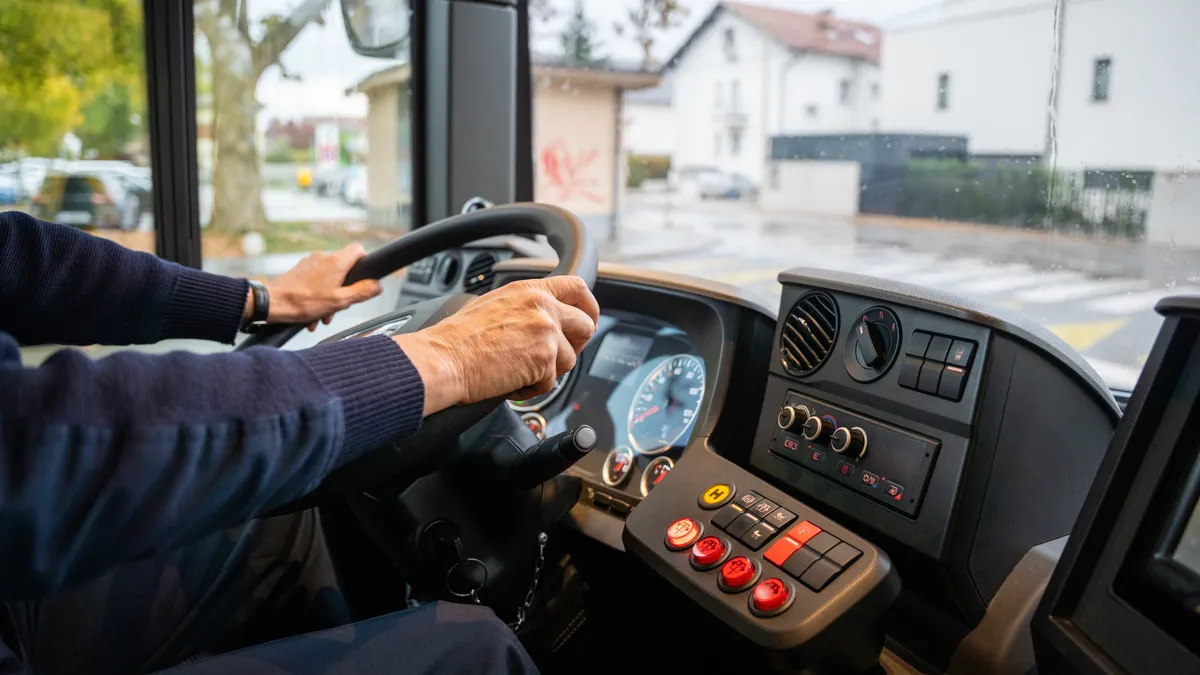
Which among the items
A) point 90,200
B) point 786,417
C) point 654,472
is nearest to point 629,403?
point 654,472

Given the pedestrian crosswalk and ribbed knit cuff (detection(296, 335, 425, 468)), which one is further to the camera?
the pedestrian crosswalk

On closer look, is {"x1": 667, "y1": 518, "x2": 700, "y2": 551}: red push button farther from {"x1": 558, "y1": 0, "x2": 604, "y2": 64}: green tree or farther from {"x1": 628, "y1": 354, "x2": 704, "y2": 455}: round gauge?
{"x1": 558, "y1": 0, "x2": 604, "y2": 64}: green tree

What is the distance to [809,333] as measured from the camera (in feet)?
3.84

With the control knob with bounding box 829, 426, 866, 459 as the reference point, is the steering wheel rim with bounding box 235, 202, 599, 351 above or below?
above

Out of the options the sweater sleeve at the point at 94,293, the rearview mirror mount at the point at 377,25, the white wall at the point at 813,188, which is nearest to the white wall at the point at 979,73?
the white wall at the point at 813,188

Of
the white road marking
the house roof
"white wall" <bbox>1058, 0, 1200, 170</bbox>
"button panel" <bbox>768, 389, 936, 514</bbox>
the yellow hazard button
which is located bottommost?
the yellow hazard button

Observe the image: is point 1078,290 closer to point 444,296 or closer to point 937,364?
point 937,364

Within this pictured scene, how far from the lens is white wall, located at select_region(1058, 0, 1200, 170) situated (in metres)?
1.24

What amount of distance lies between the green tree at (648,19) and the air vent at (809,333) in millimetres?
1332

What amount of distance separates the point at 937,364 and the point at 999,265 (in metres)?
0.67

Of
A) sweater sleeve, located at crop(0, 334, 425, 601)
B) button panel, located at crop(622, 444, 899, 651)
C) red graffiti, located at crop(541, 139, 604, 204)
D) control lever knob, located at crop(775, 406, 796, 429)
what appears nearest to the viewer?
sweater sleeve, located at crop(0, 334, 425, 601)

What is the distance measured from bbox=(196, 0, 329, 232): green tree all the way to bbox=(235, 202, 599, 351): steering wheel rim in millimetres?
1250

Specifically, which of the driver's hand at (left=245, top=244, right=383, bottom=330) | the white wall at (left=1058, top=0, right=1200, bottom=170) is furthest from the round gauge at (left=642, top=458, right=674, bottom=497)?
the white wall at (left=1058, top=0, right=1200, bottom=170)

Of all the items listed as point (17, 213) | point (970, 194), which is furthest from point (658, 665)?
point (17, 213)
